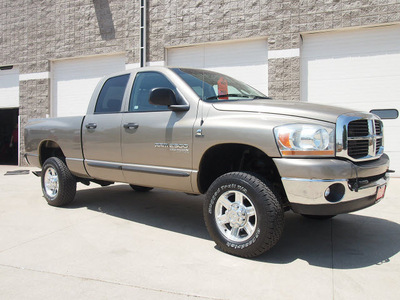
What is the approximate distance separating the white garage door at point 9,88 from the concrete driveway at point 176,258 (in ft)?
29.9

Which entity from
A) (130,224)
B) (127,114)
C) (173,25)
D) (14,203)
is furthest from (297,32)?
(14,203)

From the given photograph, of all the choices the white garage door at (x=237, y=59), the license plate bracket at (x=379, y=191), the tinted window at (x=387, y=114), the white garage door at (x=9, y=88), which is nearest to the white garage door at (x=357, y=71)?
the tinted window at (x=387, y=114)

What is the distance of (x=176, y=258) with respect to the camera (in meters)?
3.46

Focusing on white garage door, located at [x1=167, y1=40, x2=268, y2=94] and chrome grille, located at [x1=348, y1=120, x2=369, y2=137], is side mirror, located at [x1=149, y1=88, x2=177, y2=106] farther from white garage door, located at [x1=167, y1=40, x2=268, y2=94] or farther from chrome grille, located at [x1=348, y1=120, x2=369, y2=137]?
white garage door, located at [x1=167, y1=40, x2=268, y2=94]

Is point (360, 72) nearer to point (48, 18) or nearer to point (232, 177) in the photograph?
point (232, 177)

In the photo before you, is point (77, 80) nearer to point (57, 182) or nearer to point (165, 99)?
point (57, 182)

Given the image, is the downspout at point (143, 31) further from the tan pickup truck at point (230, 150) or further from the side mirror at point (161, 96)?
the side mirror at point (161, 96)

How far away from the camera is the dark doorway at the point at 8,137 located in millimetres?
15539

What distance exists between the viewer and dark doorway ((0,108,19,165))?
51.0ft

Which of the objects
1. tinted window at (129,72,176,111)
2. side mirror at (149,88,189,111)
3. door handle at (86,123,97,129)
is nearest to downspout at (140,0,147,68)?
door handle at (86,123,97,129)

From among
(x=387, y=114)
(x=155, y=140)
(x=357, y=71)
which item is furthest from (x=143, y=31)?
(x=155, y=140)

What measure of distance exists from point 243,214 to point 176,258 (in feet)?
2.55

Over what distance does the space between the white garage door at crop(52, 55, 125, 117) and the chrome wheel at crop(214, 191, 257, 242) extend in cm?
906

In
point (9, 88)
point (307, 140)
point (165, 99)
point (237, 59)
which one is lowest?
point (307, 140)
